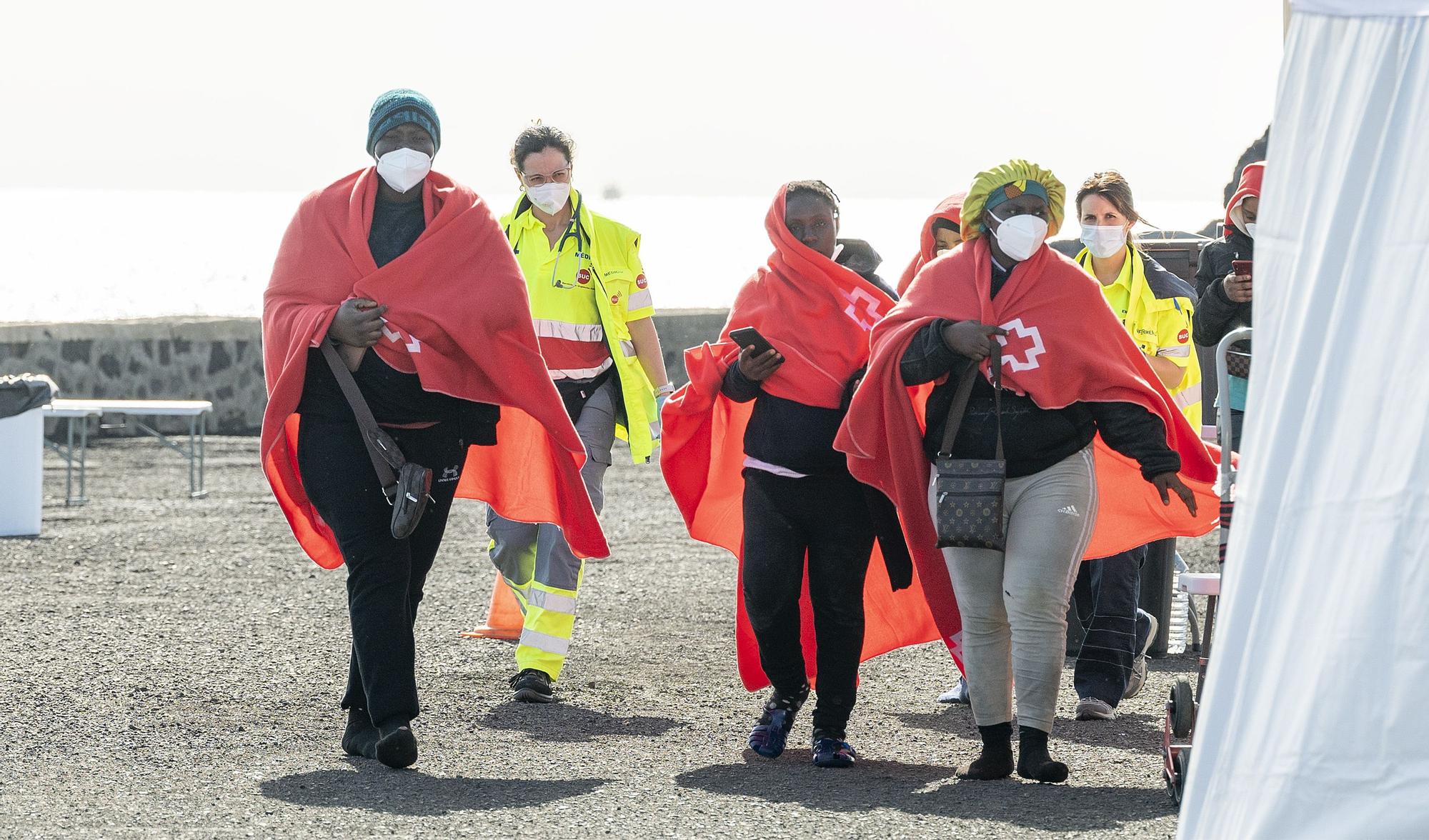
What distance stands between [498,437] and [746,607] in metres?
1.13

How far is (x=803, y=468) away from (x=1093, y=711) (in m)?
1.51

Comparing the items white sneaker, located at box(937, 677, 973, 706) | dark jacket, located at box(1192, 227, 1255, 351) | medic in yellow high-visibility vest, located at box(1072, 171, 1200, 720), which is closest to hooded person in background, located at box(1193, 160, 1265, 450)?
dark jacket, located at box(1192, 227, 1255, 351)

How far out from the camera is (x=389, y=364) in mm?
5406

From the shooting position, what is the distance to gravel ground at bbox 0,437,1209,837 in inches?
182

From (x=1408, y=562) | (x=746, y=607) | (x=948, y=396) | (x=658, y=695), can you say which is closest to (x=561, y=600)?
(x=658, y=695)

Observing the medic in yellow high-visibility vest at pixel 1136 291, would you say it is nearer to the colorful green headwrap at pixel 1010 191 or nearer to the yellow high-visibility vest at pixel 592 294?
the colorful green headwrap at pixel 1010 191

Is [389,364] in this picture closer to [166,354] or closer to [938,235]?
[938,235]

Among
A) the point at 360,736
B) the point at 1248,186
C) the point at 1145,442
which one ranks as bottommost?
the point at 360,736

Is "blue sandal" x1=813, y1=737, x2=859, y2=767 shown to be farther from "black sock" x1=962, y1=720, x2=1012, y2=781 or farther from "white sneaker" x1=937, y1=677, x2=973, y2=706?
"white sneaker" x1=937, y1=677, x2=973, y2=706

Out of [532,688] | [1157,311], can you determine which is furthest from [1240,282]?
[532,688]

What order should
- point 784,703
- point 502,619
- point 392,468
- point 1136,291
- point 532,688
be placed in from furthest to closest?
point 502,619, point 1136,291, point 532,688, point 784,703, point 392,468

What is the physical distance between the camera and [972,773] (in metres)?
5.16

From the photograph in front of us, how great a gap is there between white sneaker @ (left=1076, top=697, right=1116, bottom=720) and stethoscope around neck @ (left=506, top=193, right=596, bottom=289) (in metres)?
2.41

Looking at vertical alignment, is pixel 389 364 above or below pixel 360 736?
above
